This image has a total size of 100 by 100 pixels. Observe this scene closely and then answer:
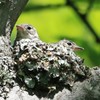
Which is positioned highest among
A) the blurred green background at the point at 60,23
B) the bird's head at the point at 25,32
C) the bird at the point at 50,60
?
the bird at the point at 50,60

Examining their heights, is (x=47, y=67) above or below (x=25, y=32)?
above

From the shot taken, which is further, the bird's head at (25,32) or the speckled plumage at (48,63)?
the bird's head at (25,32)

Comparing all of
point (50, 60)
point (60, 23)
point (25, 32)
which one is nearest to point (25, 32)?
point (25, 32)

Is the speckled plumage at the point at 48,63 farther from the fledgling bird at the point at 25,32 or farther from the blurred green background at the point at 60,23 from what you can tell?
the blurred green background at the point at 60,23

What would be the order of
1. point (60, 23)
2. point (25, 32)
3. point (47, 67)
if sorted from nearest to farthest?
1. point (47, 67)
2. point (25, 32)
3. point (60, 23)

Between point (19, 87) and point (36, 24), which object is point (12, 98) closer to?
point (19, 87)

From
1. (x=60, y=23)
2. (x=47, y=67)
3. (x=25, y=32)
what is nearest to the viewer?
(x=47, y=67)

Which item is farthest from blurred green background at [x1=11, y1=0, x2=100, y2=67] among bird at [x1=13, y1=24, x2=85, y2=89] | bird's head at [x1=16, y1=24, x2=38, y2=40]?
bird at [x1=13, y1=24, x2=85, y2=89]

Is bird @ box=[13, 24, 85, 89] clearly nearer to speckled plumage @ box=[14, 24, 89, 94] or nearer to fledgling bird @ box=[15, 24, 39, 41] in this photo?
speckled plumage @ box=[14, 24, 89, 94]

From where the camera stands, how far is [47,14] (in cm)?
1540

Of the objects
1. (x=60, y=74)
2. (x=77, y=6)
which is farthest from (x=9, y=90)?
(x=77, y=6)

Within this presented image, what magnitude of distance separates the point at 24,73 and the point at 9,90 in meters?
0.27

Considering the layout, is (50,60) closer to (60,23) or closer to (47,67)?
(47,67)

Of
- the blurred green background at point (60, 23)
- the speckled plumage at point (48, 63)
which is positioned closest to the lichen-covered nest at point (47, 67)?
the speckled plumage at point (48, 63)
